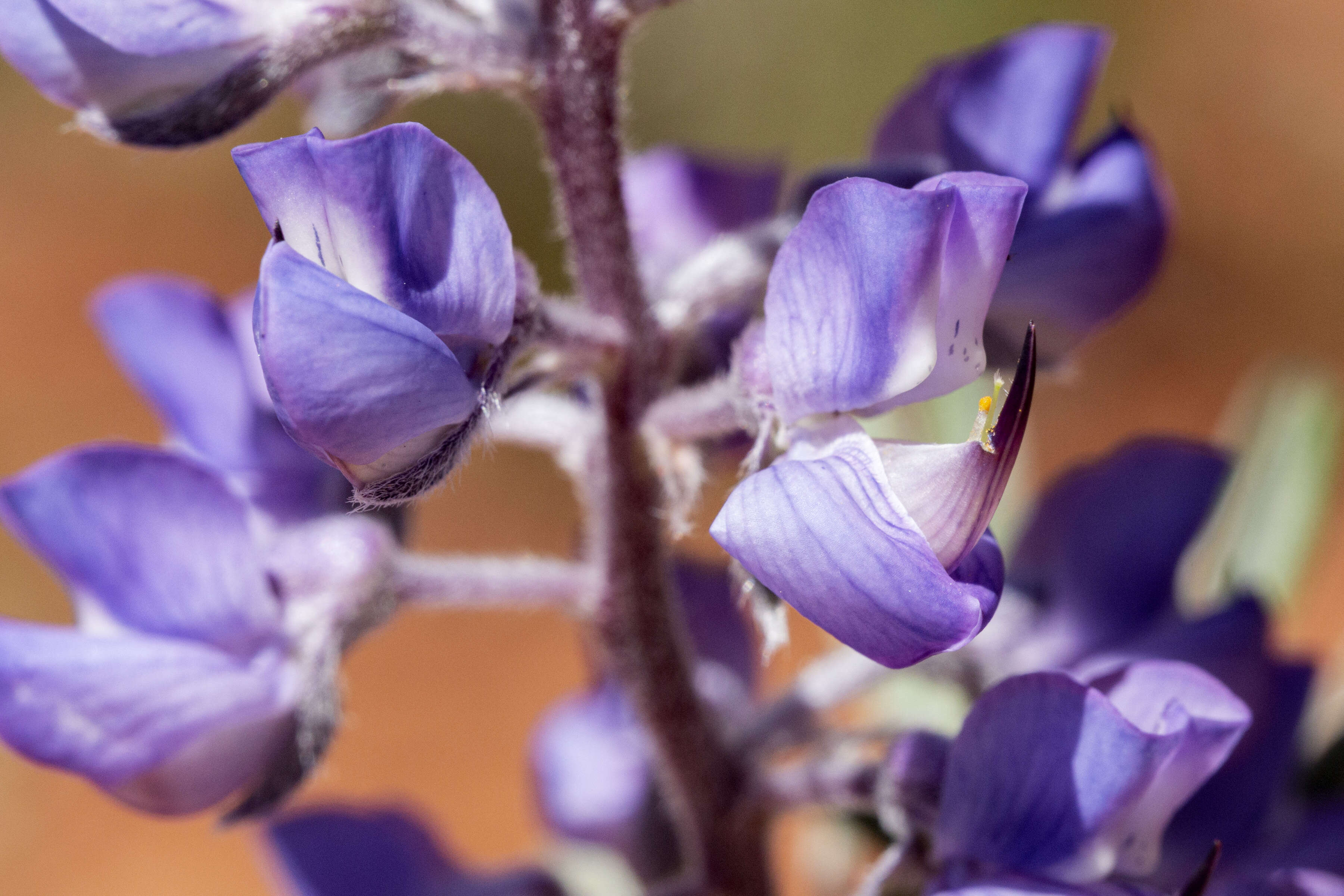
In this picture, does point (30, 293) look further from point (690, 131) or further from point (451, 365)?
point (451, 365)

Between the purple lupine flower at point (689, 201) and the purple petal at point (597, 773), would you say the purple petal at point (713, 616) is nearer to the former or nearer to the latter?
the purple petal at point (597, 773)

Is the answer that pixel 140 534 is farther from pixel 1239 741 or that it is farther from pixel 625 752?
pixel 1239 741

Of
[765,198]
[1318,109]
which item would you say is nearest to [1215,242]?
[1318,109]

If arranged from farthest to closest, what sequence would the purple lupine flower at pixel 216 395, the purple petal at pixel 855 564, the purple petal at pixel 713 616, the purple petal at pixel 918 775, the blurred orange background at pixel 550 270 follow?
1. the blurred orange background at pixel 550 270
2. the purple petal at pixel 713 616
3. the purple lupine flower at pixel 216 395
4. the purple petal at pixel 918 775
5. the purple petal at pixel 855 564

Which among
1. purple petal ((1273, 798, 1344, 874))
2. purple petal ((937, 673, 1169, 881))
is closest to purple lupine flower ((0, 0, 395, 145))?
purple petal ((937, 673, 1169, 881))

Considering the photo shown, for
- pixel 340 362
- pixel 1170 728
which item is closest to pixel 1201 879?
pixel 1170 728

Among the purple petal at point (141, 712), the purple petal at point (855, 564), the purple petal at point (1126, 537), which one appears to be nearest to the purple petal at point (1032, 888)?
the purple petal at point (855, 564)
